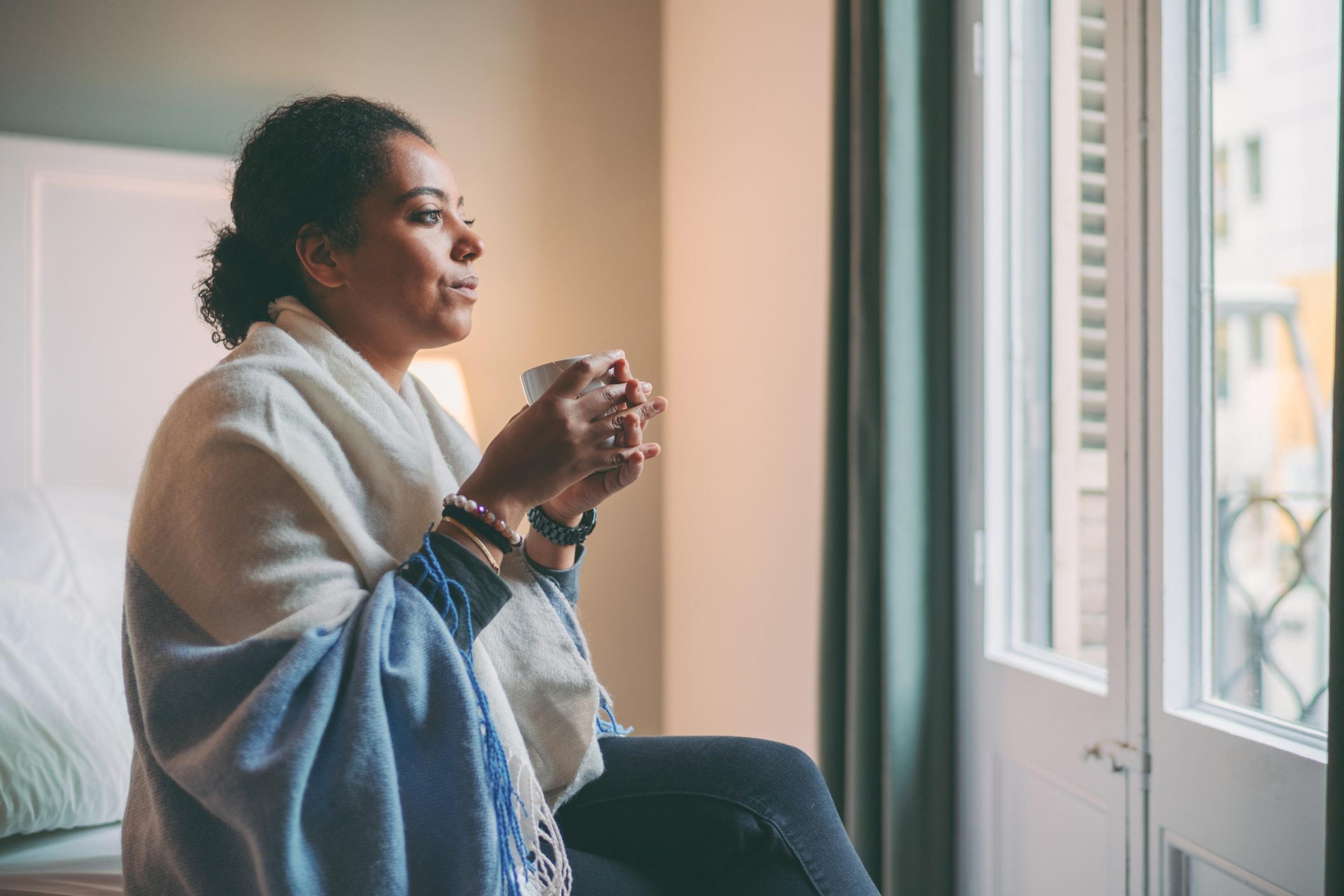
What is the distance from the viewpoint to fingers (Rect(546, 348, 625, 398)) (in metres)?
0.90

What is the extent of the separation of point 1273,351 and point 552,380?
2.79 ft

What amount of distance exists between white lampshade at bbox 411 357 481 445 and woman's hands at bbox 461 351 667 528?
4.31ft

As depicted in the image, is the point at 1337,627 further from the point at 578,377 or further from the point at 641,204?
the point at 641,204

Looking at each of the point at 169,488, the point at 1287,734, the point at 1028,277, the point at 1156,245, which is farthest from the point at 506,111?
the point at 1287,734

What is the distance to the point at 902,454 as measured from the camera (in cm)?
155

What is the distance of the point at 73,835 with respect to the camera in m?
1.29

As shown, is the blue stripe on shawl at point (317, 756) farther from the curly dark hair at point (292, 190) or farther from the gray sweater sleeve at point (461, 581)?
the curly dark hair at point (292, 190)

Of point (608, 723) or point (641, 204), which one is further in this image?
point (641, 204)

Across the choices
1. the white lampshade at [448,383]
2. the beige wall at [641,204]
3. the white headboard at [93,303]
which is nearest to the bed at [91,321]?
the white headboard at [93,303]

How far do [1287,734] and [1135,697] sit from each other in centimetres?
20

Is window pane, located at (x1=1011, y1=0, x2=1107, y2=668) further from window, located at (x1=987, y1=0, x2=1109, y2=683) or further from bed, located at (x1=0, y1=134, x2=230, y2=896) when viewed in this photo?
bed, located at (x1=0, y1=134, x2=230, y2=896)

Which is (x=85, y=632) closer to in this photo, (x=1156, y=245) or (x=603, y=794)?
(x=603, y=794)

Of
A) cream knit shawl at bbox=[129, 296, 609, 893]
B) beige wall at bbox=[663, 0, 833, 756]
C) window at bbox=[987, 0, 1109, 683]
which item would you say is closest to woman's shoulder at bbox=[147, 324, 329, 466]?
cream knit shawl at bbox=[129, 296, 609, 893]

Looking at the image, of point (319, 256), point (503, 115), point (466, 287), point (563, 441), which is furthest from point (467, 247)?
point (503, 115)
